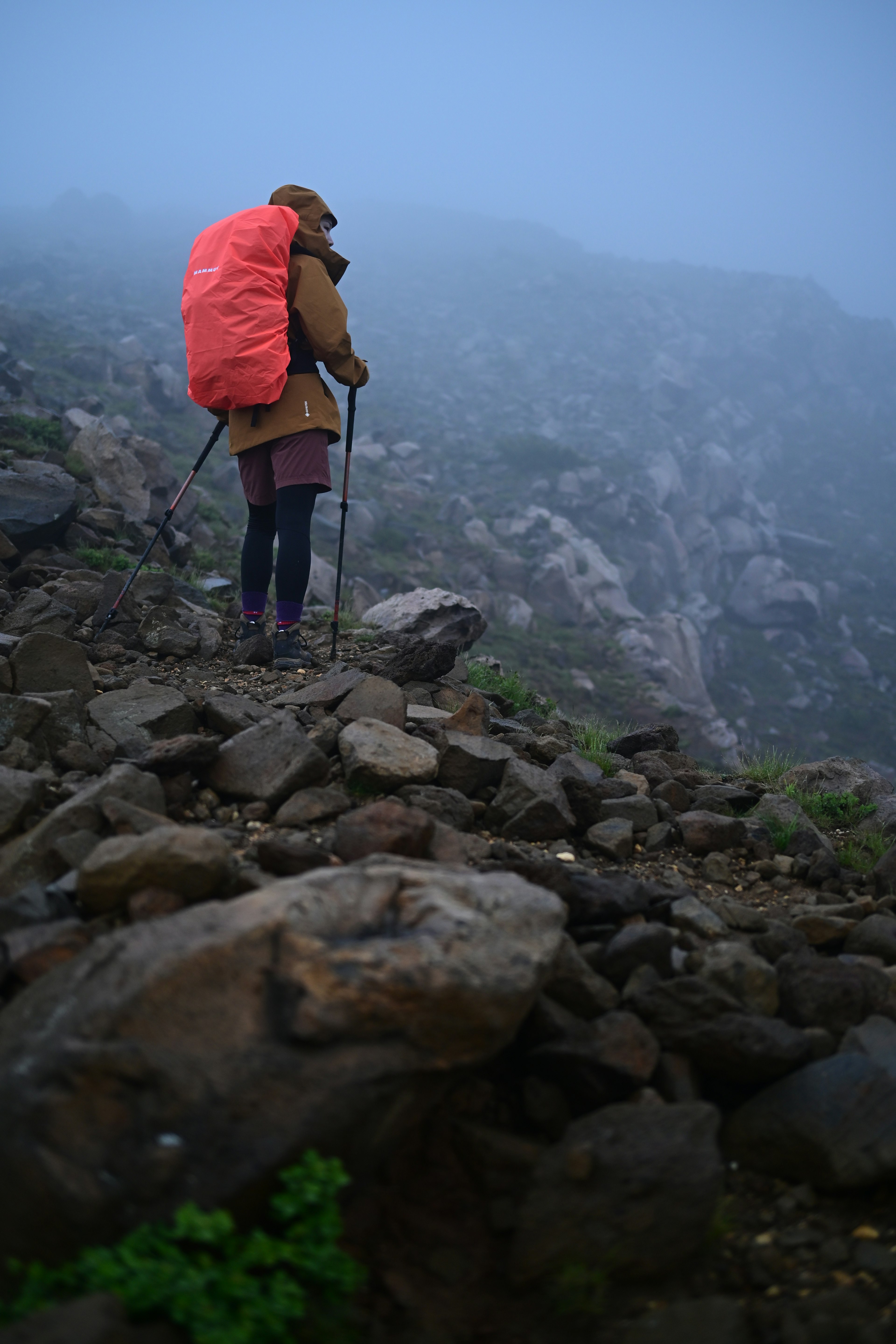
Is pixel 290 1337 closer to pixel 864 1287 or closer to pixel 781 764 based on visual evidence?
pixel 864 1287

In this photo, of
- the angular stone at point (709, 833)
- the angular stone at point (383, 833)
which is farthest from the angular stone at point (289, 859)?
the angular stone at point (709, 833)

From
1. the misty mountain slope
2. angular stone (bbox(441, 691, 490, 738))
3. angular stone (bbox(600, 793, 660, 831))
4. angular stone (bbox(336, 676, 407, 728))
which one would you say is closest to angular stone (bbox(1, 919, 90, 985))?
angular stone (bbox(336, 676, 407, 728))

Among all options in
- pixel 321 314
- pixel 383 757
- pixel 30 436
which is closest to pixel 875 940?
pixel 383 757

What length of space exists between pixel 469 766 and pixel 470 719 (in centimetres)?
83

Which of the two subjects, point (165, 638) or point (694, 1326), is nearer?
point (694, 1326)

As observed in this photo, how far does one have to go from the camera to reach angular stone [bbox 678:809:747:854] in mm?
4348

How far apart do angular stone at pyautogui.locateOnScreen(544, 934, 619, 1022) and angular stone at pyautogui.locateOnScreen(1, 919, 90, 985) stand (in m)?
1.51

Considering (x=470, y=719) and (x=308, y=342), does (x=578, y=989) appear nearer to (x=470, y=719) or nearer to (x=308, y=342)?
(x=470, y=719)

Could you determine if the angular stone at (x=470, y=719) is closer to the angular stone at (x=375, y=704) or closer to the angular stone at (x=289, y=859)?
the angular stone at (x=375, y=704)

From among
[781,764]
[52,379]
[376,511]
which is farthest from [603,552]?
[781,764]

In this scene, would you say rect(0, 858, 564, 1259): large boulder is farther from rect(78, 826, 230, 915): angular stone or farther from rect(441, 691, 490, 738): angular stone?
rect(441, 691, 490, 738): angular stone

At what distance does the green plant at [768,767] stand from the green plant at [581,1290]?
14.6 feet

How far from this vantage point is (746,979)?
293 centimetres

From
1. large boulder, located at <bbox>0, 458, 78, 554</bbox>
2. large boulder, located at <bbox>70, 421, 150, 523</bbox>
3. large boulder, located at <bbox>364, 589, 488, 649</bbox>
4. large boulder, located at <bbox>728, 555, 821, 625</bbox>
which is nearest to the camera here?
large boulder, located at <bbox>0, 458, 78, 554</bbox>
